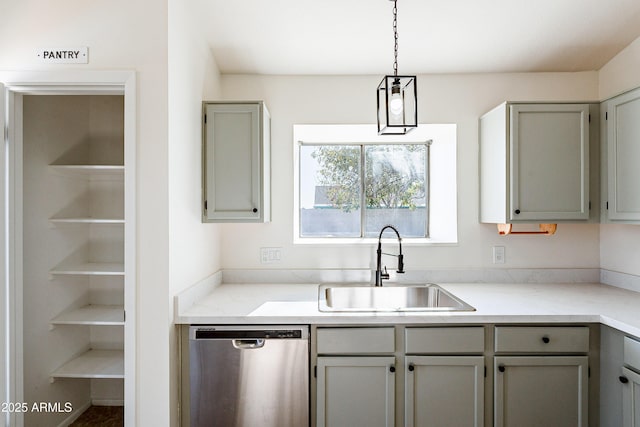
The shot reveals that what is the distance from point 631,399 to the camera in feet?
5.70

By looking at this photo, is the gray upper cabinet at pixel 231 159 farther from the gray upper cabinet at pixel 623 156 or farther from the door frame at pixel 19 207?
the gray upper cabinet at pixel 623 156

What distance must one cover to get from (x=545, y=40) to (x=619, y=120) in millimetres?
651

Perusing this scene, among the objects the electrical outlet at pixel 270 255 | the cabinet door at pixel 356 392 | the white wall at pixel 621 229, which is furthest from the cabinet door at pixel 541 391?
the electrical outlet at pixel 270 255

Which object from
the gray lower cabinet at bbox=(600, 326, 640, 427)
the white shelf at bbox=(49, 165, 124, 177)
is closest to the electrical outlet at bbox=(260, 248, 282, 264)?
the white shelf at bbox=(49, 165, 124, 177)

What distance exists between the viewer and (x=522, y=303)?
2.10 meters

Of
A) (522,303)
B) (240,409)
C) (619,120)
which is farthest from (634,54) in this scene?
(240,409)

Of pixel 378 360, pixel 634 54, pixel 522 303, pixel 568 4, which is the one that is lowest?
pixel 378 360

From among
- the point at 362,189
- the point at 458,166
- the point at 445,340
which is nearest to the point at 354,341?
the point at 445,340

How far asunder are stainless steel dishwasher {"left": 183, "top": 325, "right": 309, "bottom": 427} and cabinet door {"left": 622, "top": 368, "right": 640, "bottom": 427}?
150 cm

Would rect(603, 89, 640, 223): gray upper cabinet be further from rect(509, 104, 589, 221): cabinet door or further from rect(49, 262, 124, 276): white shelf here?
rect(49, 262, 124, 276): white shelf

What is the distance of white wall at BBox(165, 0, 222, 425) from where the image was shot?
1839 mm

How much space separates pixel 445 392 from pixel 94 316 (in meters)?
2.13

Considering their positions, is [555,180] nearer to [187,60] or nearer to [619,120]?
[619,120]

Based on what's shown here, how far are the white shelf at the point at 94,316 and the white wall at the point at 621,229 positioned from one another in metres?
3.16
